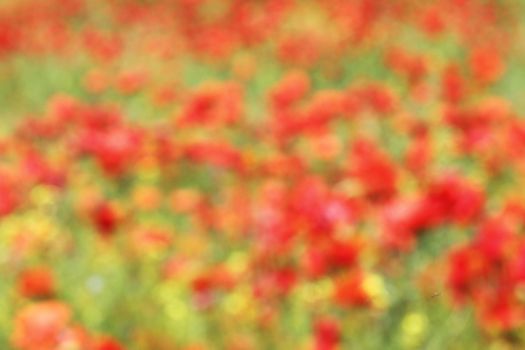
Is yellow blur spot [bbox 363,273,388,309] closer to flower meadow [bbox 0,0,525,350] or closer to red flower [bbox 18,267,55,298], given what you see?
flower meadow [bbox 0,0,525,350]

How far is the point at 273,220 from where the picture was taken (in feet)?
7.59

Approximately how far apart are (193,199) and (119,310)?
59 centimetres

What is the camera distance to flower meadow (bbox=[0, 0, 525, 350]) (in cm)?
212

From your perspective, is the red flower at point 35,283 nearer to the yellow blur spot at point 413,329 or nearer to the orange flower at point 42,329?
the orange flower at point 42,329

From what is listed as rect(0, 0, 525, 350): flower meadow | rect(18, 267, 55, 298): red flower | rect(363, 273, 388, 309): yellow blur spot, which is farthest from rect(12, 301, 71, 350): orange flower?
rect(363, 273, 388, 309): yellow blur spot

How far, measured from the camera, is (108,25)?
270 inches

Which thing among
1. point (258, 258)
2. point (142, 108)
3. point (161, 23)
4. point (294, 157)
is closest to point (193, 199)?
point (294, 157)

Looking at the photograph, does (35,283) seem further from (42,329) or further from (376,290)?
(376,290)

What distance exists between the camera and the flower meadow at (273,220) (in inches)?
83.7

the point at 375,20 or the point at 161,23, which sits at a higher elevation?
the point at 161,23

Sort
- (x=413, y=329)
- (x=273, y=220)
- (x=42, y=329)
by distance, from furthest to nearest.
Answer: (x=273, y=220) → (x=413, y=329) → (x=42, y=329)

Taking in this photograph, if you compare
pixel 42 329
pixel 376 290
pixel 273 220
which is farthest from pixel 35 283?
pixel 376 290

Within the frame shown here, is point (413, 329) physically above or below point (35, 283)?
below

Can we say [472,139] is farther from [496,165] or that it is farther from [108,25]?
[108,25]
